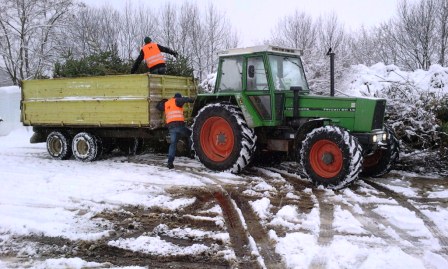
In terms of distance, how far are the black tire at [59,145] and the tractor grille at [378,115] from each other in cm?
704

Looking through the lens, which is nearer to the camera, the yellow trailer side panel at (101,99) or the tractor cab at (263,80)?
the tractor cab at (263,80)

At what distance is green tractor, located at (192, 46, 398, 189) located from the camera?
7164 millimetres

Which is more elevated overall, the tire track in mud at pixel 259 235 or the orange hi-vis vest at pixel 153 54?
the orange hi-vis vest at pixel 153 54

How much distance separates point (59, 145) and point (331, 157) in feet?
22.1

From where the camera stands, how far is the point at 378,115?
7.43m

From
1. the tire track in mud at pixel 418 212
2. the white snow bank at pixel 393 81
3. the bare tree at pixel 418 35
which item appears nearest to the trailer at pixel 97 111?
the tire track in mud at pixel 418 212

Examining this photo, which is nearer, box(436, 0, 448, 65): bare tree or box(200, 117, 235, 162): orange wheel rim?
box(200, 117, 235, 162): orange wheel rim

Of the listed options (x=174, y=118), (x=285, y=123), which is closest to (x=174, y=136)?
(x=174, y=118)

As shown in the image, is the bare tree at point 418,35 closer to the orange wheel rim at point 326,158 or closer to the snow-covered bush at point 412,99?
the snow-covered bush at point 412,99

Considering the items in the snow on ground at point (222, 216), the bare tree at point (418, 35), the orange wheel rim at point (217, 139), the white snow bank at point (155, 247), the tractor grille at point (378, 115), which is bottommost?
the white snow bank at point (155, 247)

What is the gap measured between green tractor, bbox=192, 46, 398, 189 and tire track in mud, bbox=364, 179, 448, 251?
0.54 metres

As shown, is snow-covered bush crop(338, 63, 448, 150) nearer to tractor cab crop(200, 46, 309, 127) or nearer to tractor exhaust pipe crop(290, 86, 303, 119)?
tractor cab crop(200, 46, 309, 127)

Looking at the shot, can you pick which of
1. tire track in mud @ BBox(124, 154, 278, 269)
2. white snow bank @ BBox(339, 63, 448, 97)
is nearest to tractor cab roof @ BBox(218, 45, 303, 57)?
tire track in mud @ BBox(124, 154, 278, 269)

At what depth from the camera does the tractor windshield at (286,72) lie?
26.4 ft
